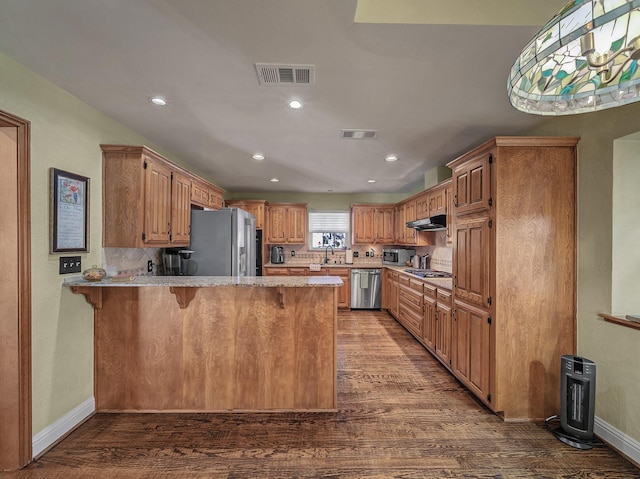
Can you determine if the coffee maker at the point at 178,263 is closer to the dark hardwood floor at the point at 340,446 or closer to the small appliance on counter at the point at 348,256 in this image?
the dark hardwood floor at the point at 340,446

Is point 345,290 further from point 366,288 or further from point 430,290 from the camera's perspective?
point 430,290

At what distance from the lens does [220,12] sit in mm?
1436

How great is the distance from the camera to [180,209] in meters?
3.27

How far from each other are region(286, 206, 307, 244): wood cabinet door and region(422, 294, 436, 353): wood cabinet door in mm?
3166

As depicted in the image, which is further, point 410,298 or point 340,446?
point 410,298

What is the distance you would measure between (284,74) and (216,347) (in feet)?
6.95

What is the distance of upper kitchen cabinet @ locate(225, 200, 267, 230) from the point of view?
20.2 ft

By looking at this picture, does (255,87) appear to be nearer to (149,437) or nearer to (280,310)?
(280,310)

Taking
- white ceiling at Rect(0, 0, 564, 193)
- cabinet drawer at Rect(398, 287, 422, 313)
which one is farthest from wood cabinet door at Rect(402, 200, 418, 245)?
white ceiling at Rect(0, 0, 564, 193)

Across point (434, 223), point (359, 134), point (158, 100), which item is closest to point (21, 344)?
point (158, 100)

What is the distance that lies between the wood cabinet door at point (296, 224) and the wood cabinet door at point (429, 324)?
317cm

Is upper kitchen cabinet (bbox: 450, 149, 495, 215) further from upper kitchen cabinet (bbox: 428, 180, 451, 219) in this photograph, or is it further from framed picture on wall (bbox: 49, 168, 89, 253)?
framed picture on wall (bbox: 49, 168, 89, 253)

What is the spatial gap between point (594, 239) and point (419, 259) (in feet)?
11.8

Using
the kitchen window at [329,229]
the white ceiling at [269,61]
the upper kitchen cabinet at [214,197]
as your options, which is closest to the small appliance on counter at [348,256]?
the kitchen window at [329,229]
